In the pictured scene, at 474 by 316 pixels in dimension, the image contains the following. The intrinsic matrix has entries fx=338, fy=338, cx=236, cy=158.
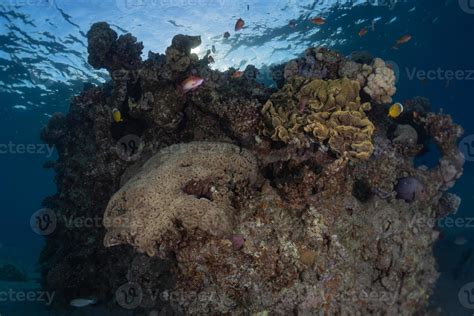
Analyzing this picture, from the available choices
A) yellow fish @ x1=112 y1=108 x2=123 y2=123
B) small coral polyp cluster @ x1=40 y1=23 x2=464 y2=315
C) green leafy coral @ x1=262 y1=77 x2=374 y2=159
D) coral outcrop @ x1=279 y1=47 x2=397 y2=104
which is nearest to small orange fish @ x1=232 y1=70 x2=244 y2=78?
small coral polyp cluster @ x1=40 y1=23 x2=464 y2=315

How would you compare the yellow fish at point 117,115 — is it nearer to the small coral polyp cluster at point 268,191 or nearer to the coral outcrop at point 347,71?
the small coral polyp cluster at point 268,191

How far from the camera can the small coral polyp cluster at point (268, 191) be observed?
6059mm

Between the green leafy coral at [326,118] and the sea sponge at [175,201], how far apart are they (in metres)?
1.28

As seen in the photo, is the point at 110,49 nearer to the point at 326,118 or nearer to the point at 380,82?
the point at 326,118

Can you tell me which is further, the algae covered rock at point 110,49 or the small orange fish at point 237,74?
the algae covered rock at point 110,49

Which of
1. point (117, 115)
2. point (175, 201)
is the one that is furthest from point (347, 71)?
point (117, 115)

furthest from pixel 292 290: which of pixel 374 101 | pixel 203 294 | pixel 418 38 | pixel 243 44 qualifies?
pixel 418 38

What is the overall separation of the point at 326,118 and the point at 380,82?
7.02 feet

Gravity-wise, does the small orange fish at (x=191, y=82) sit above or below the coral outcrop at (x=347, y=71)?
above

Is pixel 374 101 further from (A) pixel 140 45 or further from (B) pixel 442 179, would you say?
(A) pixel 140 45

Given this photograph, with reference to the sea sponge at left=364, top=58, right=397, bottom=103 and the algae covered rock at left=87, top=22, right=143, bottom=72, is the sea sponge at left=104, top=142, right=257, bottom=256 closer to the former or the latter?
the sea sponge at left=364, top=58, right=397, bottom=103

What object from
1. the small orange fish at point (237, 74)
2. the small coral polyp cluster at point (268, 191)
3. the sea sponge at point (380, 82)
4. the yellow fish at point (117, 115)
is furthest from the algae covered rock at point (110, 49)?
the sea sponge at point (380, 82)

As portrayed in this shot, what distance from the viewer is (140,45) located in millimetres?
11102

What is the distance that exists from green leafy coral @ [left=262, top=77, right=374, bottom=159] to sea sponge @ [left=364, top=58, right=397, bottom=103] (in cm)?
115
